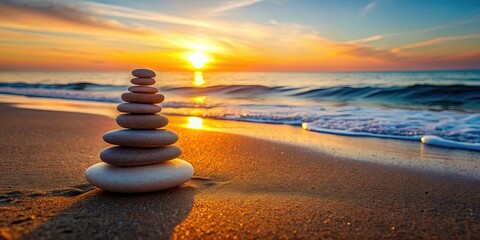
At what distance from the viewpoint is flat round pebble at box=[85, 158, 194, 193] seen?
310 centimetres

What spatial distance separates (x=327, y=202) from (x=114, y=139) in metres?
2.09

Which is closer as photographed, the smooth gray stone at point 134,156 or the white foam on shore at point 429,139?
the smooth gray stone at point 134,156

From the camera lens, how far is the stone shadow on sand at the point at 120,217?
2309mm

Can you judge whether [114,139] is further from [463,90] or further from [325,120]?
[463,90]

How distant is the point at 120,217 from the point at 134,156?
72cm

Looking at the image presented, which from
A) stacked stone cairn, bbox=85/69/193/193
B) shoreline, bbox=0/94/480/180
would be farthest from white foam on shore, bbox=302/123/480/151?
stacked stone cairn, bbox=85/69/193/193

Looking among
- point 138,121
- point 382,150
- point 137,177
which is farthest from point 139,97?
point 382,150

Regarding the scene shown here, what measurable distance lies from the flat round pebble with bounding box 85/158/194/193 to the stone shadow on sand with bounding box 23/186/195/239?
0.08 meters

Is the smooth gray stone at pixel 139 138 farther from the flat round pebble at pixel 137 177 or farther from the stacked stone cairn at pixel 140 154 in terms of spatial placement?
the flat round pebble at pixel 137 177

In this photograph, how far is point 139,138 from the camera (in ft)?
10.8

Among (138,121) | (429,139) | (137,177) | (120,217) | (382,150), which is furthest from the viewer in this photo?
(429,139)

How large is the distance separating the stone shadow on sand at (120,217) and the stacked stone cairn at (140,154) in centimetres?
11

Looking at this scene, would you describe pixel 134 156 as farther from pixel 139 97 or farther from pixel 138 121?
pixel 139 97

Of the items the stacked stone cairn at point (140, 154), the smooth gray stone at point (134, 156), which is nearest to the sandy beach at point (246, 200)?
the stacked stone cairn at point (140, 154)
